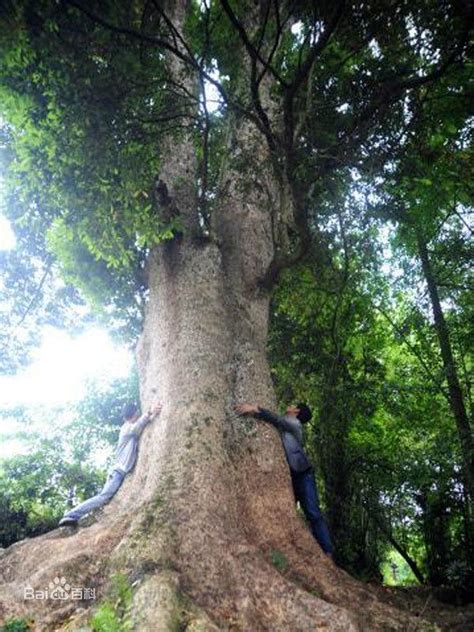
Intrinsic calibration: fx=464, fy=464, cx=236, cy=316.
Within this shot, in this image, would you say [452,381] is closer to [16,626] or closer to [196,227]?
[196,227]

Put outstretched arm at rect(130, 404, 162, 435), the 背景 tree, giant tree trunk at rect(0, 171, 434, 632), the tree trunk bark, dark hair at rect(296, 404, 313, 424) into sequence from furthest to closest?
the tree trunk bark < dark hair at rect(296, 404, 313, 424) < outstretched arm at rect(130, 404, 162, 435) < the 背景 tree < giant tree trunk at rect(0, 171, 434, 632)

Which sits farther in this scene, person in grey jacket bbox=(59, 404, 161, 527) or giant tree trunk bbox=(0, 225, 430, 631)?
person in grey jacket bbox=(59, 404, 161, 527)

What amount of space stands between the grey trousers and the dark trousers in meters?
2.03

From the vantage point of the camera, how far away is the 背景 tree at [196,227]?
135 inches

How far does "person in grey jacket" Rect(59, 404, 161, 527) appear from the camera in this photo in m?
4.76

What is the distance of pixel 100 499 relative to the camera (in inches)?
191

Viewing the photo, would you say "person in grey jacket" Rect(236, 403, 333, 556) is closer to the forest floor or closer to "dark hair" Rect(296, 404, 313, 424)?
the forest floor

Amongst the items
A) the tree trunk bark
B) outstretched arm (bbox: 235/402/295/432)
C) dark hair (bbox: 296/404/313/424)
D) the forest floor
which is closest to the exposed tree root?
the forest floor

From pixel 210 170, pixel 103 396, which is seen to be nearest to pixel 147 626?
pixel 210 170

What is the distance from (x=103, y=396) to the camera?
12281 millimetres

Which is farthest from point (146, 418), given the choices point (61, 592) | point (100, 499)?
point (61, 592)

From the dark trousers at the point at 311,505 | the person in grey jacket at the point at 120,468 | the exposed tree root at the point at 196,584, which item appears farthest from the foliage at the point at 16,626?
the dark trousers at the point at 311,505

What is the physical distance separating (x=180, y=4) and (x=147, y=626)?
8598 mm

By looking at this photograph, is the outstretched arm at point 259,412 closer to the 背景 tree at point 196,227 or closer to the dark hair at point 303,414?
the 背景 tree at point 196,227
